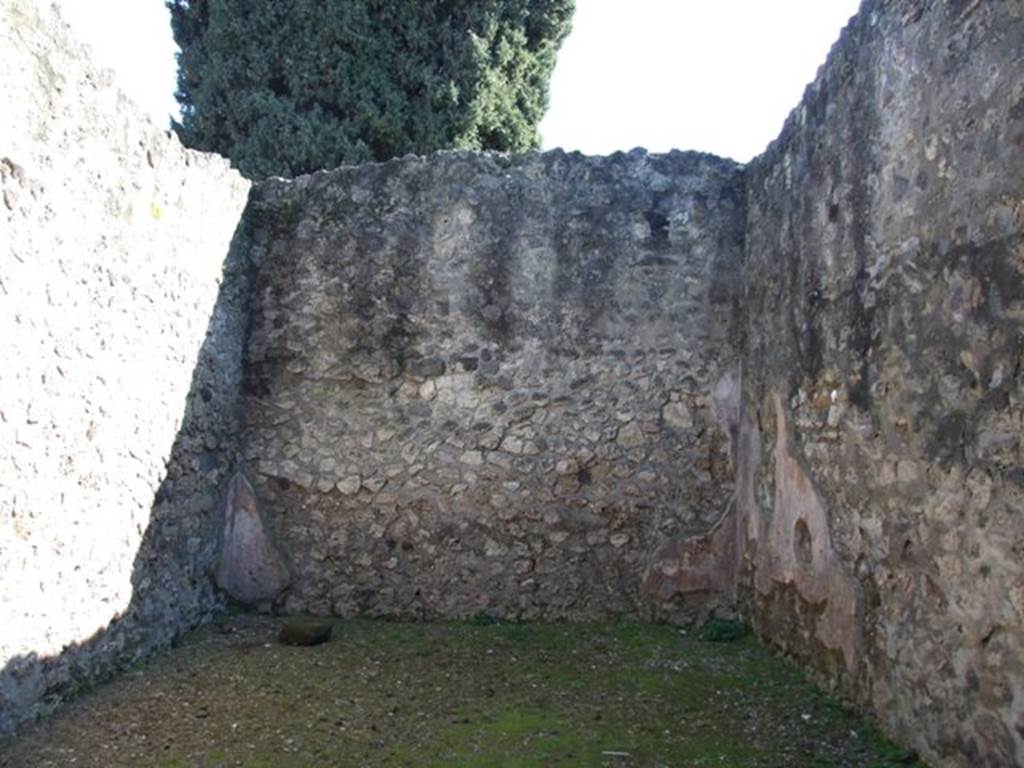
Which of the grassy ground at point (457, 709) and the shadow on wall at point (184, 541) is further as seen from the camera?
the shadow on wall at point (184, 541)

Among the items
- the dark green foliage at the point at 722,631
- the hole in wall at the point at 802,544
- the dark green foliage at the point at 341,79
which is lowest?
the dark green foliage at the point at 722,631

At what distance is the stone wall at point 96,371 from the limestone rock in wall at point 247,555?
138 mm

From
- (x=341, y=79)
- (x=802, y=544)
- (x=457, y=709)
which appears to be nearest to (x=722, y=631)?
(x=802, y=544)

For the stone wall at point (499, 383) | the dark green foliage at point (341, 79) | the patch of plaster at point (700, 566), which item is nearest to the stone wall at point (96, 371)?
the stone wall at point (499, 383)

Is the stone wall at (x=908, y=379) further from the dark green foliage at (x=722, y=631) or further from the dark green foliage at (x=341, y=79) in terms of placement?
the dark green foliage at (x=341, y=79)

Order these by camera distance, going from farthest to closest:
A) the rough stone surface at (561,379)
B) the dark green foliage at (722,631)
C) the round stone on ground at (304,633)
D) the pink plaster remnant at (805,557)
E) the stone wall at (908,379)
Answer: the dark green foliage at (722,631) < the round stone on ground at (304,633) < the pink plaster remnant at (805,557) < the rough stone surface at (561,379) < the stone wall at (908,379)

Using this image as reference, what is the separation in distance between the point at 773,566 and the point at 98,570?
306 cm

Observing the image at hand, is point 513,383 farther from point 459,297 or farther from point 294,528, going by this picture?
point 294,528

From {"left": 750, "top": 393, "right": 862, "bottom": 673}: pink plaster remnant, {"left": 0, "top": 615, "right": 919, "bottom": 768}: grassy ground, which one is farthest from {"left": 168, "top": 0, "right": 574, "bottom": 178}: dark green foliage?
{"left": 750, "top": 393, "right": 862, "bottom": 673}: pink plaster remnant

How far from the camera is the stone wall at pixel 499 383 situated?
5.20 metres

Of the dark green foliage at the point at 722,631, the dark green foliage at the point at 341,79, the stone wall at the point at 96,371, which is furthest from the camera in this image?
the dark green foliage at the point at 341,79

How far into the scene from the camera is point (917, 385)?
3.19m

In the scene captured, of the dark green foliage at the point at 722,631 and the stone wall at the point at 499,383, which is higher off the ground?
the stone wall at the point at 499,383

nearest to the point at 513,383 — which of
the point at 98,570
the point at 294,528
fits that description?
the point at 294,528
